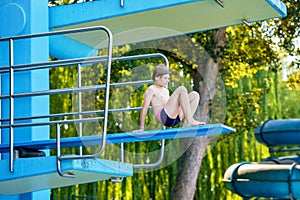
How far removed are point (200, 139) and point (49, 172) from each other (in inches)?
362

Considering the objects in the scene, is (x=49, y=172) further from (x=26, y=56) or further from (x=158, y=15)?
(x=158, y=15)

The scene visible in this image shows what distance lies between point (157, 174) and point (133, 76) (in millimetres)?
3681

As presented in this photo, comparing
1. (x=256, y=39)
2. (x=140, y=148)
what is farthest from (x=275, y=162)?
(x=140, y=148)

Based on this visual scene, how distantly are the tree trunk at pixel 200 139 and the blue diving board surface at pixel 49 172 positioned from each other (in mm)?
7881

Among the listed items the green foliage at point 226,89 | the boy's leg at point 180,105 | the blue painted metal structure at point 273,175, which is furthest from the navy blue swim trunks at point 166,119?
the blue painted metal structure at point 273,175

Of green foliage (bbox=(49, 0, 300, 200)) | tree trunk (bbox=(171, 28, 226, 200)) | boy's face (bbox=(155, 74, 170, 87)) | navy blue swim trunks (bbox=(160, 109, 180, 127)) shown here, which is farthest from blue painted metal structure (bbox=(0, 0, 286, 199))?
tree trunk (bbox=(171, 28, 226, 200))

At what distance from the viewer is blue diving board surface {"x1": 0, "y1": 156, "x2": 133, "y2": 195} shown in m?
6.20

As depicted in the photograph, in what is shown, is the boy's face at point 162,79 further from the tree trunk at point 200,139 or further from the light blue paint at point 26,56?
the tree trunk at point 200,139

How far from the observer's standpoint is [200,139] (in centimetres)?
1524

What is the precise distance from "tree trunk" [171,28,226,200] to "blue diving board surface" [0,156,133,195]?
7.88 m

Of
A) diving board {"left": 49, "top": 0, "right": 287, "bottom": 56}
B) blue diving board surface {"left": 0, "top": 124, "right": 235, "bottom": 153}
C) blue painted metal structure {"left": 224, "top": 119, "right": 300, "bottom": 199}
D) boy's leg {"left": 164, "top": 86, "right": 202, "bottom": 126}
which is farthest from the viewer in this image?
blue painted metal structure {"left": 224, "top": 119, "right": 300, "bottom": 199}

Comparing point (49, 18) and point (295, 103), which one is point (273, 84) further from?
point (49, 18)

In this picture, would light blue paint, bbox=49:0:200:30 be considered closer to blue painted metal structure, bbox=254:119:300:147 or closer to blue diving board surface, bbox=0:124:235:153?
blue diving board surface, bbox=0:124:235:153

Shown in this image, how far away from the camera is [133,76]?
49.0 feet
